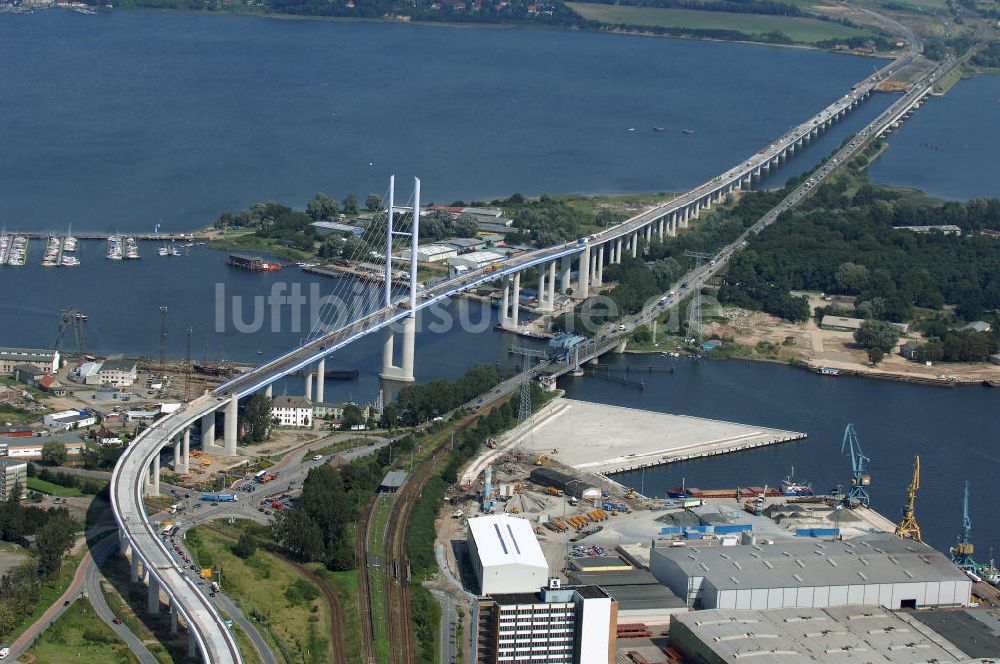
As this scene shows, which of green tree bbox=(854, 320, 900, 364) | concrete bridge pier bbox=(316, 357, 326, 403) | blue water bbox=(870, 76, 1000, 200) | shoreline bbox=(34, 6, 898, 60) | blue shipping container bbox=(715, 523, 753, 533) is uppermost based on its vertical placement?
shoreline bbox=(34, 6, 898, 60)

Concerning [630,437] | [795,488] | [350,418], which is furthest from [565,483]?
[350,418]

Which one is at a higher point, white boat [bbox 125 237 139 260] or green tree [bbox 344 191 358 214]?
green tree [bbox 344 191 358 214]

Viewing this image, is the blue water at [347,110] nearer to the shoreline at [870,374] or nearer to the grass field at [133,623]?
the shoreline at [870,374]

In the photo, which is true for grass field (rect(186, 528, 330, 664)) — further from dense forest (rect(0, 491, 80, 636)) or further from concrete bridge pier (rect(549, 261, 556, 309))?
concrete bridge pier (rect(549, 261, 556, 309))

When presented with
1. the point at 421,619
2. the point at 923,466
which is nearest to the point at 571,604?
the point at 421,619

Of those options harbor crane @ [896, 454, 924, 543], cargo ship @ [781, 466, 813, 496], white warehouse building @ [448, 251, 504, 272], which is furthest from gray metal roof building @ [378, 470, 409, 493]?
white warehouse building @ [448, 251, 504, 272]

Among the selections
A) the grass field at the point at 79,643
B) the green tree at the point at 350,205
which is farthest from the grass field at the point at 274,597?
the green tree at the point at 350,205
